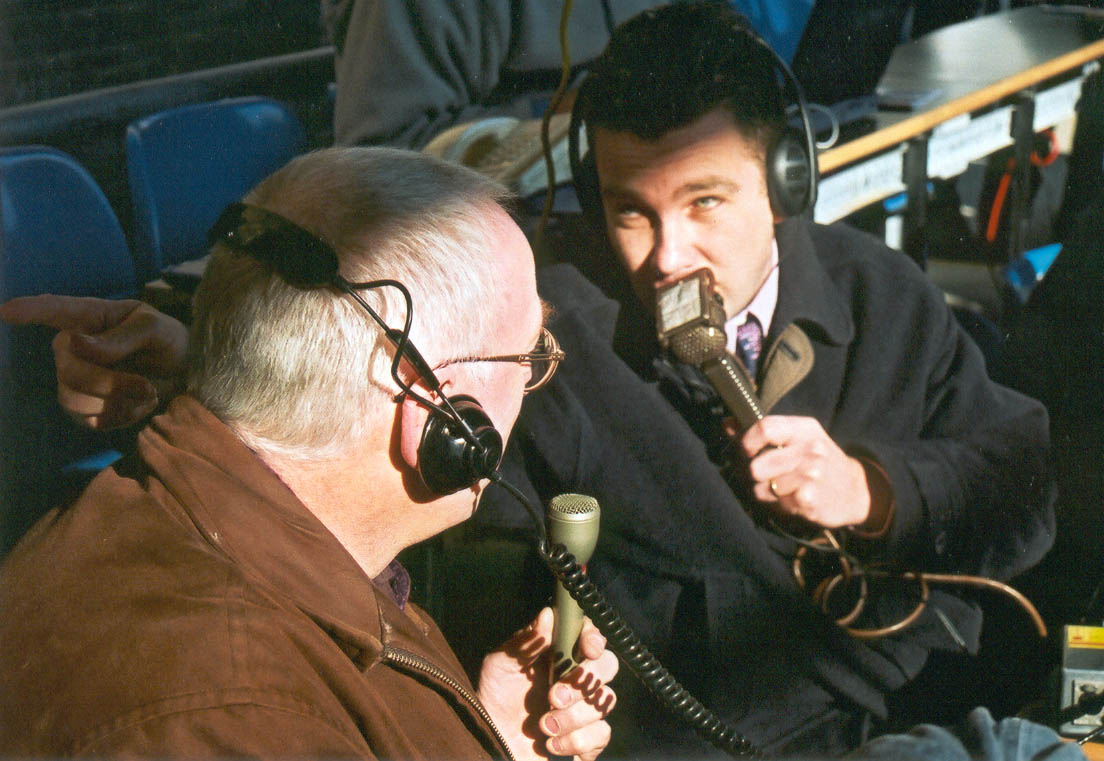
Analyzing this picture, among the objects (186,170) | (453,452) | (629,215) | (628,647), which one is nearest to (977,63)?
(629,215)

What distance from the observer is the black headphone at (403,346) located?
2.50 ft

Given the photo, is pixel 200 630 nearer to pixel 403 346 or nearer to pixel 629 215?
pixel 403 346

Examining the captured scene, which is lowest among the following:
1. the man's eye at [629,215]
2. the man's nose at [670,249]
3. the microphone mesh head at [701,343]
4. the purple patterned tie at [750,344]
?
the purple patterned tie at [750,344]


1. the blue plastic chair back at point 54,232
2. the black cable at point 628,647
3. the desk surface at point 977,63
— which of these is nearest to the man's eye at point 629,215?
the black cable at point 628,647

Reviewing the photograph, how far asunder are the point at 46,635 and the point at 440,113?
157 cm

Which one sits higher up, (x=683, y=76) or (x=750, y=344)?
(x=683, y=76)

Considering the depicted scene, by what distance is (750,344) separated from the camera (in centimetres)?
147

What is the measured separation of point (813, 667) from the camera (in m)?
1.37

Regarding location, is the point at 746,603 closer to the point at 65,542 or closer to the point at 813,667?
the point at 813,667

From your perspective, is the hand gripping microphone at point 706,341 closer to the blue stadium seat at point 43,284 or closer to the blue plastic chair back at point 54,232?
the blue stadium seat at point 43,284

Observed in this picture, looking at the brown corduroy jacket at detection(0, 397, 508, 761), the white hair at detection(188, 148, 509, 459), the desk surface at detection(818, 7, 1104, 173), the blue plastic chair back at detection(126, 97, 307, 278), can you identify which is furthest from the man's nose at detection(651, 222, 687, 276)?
the blue plastic chair back at detection(126, 97, 307, 278)

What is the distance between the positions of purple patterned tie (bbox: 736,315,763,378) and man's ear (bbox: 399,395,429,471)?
2.48 ft

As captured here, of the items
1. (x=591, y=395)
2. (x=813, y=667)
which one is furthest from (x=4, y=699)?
(x=813, y=667)

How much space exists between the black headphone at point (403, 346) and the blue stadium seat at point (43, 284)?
82cm
